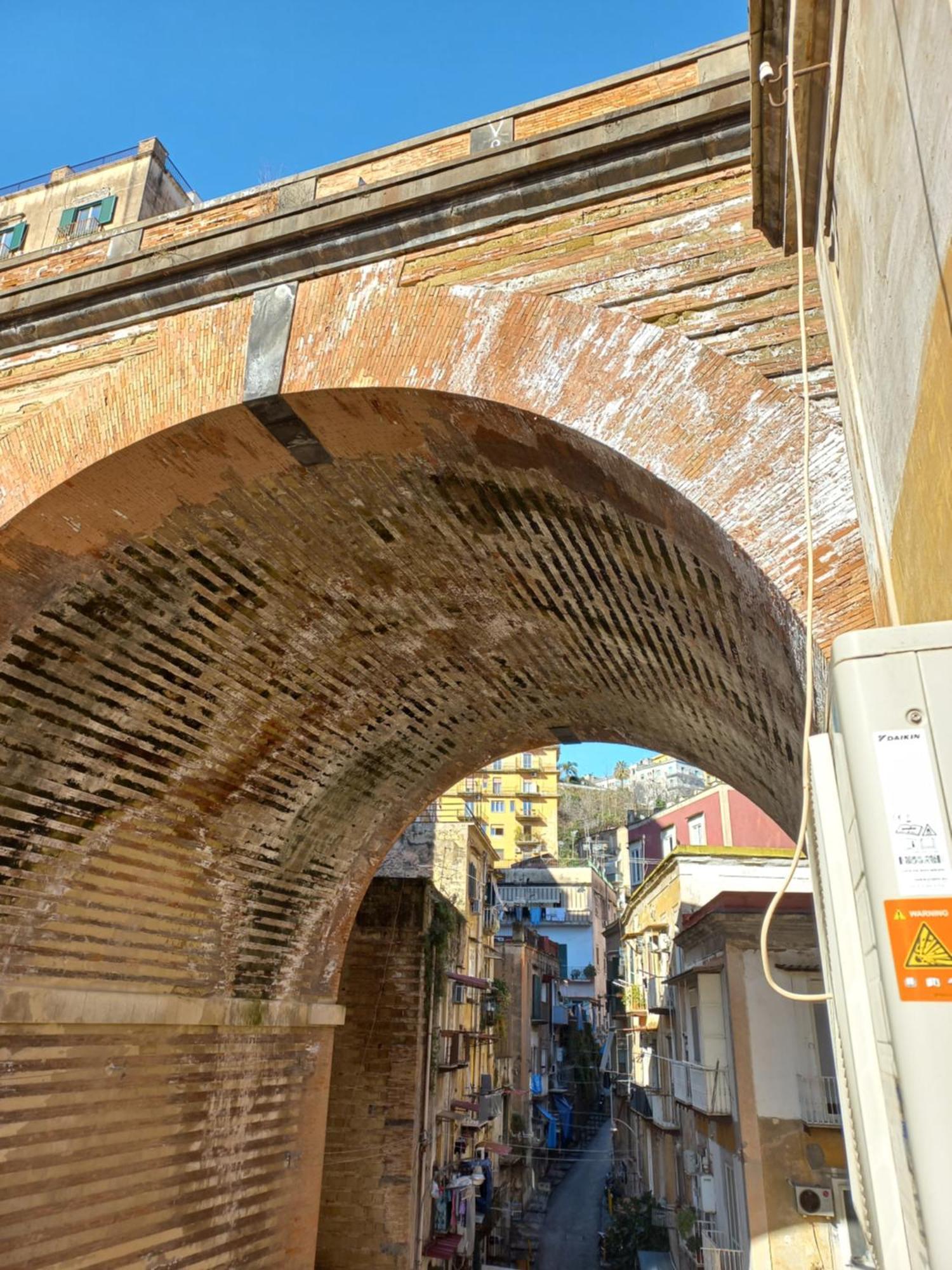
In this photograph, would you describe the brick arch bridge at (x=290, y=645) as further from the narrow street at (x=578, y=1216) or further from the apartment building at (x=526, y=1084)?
the narrow street at (x=578, y=1216)

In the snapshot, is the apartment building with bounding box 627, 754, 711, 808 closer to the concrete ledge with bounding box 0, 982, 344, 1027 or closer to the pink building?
the pink building

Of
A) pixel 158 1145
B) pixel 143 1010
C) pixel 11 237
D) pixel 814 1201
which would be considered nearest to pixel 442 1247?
pixel 814 1201

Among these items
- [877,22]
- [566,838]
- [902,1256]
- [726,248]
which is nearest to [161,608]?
[726,248]

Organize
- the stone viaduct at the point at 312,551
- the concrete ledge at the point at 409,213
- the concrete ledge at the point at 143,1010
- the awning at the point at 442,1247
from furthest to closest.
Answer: the awning at the point at 442,1247
the concrete ledge at the point at 143,1010
the concrete ledge at the point at 409,213
the stone viaduct at the point at 312,551

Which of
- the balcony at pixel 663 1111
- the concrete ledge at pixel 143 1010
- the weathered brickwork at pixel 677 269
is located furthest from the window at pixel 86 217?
the balcony at pixel 663 1111

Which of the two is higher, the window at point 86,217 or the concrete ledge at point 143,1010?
the window at point 86,217

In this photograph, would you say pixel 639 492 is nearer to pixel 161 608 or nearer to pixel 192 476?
pixel 192 476

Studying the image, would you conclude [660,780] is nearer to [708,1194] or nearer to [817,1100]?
[708,1194]

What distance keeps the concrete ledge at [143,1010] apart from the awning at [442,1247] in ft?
20.0

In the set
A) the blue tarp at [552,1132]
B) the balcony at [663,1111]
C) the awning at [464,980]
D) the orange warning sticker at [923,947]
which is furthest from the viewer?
the blue tarp at [552,1132]

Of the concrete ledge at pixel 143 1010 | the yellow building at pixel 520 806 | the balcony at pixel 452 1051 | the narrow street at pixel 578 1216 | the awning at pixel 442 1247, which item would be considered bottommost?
the narrow street at pixel 578 1216

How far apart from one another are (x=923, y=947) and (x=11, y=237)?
20651 mm

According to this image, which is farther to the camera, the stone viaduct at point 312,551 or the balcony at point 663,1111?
the balcony at point 663,1111

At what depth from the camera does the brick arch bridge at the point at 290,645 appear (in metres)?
4.12
